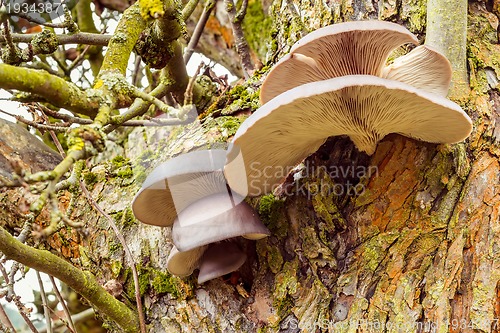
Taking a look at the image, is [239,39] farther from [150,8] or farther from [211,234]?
[211,234]

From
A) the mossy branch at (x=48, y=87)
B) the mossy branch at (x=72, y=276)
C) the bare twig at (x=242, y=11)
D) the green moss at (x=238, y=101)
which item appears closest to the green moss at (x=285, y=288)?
the mossy branch at (x=72, y=276)

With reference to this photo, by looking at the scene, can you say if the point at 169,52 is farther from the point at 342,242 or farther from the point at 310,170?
the point at 342,242

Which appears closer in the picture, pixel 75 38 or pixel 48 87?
pixel 48 87

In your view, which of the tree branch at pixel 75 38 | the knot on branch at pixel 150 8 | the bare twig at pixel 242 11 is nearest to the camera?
the knot on branch at pixel 150 8

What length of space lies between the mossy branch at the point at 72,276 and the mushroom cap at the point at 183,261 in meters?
0.24

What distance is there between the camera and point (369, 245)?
5.61ft

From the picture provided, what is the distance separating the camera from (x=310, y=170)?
1.90 m

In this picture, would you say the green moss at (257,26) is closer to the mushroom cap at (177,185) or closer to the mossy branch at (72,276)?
the mushroom cap at (177,185)

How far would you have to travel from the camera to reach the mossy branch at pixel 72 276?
145 cm

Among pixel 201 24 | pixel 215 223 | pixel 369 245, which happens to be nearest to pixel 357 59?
pixel 369 245

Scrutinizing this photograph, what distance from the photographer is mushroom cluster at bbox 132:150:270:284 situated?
1.69 meters

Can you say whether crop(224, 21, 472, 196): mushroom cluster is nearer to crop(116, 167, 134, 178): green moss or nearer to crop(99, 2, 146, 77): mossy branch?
crop(99, 2, 146, 77): mossy branch

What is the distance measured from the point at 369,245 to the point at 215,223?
55 cm

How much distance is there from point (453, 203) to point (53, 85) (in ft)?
4.46
